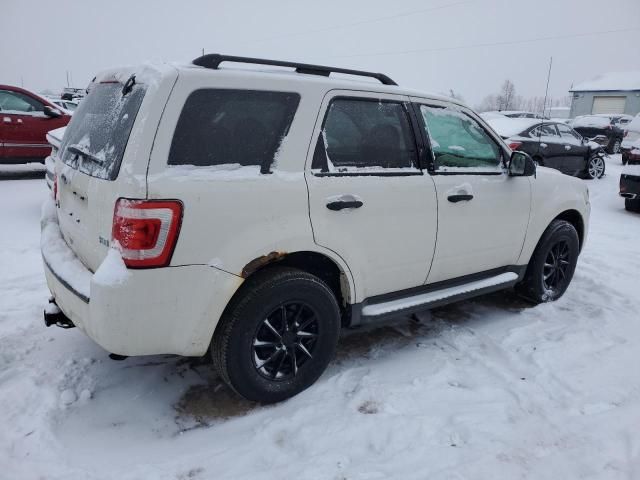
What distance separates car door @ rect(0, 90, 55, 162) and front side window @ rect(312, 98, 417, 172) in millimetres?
8160

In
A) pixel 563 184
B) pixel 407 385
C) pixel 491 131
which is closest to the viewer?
pixel 407 385

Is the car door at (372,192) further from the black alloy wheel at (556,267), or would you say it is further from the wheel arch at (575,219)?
the wheel arch at (575,219)

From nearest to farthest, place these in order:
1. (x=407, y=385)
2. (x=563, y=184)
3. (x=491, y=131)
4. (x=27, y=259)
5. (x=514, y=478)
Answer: (x=514, y=478), (x=407, y=385), (x=491, y=131), (x=563, y=184), (x=27, y=259)

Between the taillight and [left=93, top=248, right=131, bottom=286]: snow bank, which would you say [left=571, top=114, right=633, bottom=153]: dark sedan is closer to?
the taillight

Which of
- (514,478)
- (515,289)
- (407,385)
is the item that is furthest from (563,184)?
(514,478)

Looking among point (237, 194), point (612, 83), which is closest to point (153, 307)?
point (237, 194)

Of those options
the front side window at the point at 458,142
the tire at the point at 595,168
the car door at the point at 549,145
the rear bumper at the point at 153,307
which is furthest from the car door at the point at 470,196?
the tire at the point at 595,168

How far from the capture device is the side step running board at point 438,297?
127 inches

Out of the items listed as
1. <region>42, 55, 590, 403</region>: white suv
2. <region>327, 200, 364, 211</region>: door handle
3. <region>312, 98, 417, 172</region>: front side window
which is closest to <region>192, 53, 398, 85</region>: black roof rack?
<region>42, 55, 590, 403</region>: white suv

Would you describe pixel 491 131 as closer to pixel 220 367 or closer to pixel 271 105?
pixel 271 105

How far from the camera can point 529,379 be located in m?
3.21

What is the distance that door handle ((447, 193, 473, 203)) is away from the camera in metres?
3.34

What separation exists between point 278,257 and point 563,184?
2927mm

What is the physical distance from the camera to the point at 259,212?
8.30ft
